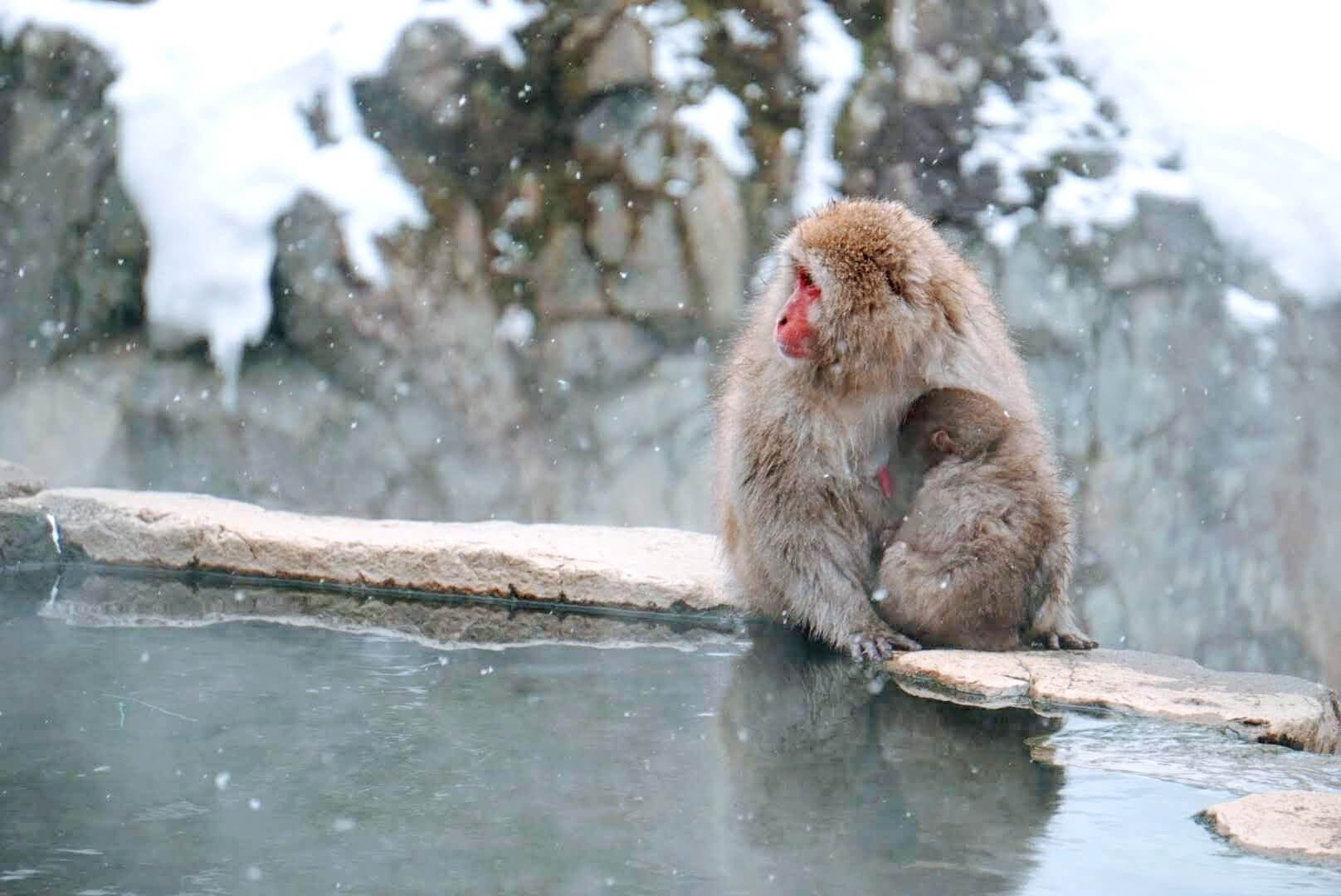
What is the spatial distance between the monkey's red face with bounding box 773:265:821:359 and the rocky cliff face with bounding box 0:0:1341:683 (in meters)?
2.11

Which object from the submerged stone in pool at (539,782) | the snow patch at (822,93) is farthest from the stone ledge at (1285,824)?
the snow patch at (822,93)

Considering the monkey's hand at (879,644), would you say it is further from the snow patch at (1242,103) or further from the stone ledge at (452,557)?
the snow patch at (1242,103)

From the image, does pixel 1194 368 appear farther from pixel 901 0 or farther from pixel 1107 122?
pixel 901 0

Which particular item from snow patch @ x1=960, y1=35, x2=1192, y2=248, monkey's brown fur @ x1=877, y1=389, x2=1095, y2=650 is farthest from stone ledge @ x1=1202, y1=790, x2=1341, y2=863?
snow patch @ x1=960, y1=35, x2=1192, y2=248

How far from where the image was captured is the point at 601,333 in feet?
18.7

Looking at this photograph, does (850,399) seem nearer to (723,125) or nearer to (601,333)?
(601,333)

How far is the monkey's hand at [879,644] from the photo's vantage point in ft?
11.1

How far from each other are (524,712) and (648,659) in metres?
0.53

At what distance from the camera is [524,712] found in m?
2.86

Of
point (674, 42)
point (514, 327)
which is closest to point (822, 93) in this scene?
point (674, 42)

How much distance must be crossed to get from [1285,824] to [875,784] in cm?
60

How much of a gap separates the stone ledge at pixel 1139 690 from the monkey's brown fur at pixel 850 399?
231mm

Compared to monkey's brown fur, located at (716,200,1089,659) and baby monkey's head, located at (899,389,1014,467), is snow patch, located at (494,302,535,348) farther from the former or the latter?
baby monkey's head, located at (899,389,1014,467)

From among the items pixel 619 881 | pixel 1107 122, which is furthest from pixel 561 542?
pixel 1107 122
